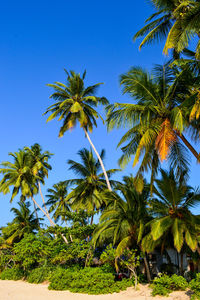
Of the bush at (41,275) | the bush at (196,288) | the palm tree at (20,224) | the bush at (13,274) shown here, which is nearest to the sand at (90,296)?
the bush at (196,288)

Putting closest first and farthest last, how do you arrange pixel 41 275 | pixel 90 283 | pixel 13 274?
pixel 90 283 → pixel 41 275 → pixel 13 274

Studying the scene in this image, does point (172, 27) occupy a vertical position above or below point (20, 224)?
above

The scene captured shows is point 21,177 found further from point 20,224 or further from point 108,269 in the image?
point 108,269

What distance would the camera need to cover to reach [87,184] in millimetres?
21766

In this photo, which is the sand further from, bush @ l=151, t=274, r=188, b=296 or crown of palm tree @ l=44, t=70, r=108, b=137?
crown of palm tree @ l=44, t=70, r=108, b=137

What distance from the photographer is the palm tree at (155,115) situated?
11.0m

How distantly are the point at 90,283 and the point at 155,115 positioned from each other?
8937 millimetres

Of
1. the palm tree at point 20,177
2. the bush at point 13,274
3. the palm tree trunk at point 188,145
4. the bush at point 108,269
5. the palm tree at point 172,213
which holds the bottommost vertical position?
the bush at point 13,274

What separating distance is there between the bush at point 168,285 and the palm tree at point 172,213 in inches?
54.8

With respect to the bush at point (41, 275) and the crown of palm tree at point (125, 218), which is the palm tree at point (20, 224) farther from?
the crown of palm tree at point (125, 218)

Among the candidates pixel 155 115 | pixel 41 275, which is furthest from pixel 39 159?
pixel 155 115

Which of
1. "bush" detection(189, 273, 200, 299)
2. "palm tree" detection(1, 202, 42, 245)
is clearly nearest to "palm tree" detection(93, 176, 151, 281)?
"bush" detection(189, 273, 200, 299)

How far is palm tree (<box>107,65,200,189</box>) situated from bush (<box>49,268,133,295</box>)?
→ 5788 millimetres

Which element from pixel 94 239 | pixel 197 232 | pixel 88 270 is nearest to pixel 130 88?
pixel 197 232
